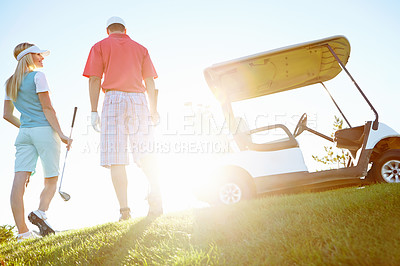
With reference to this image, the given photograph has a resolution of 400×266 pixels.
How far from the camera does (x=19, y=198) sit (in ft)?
12.3

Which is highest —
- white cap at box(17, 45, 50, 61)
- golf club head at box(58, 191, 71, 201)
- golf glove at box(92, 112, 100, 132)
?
white cap at box(17, 45, 50, 61)

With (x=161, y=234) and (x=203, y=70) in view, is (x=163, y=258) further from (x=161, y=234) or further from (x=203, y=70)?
(x=203, y=70)

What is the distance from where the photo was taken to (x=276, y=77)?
16.7 feet

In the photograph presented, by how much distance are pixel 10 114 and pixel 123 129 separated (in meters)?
1.81

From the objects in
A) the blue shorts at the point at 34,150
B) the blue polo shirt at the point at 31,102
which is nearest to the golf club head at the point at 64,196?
the blue shorts at the point at 34,150

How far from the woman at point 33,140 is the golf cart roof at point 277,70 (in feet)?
7.65

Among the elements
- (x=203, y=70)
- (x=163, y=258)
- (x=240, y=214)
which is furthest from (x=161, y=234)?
(x=203, y=70)

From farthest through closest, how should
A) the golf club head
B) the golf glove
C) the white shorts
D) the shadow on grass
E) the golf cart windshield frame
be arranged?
the golf club head
the golf cart windshield frame
the golf glove
the white shorts
the shadow on grass

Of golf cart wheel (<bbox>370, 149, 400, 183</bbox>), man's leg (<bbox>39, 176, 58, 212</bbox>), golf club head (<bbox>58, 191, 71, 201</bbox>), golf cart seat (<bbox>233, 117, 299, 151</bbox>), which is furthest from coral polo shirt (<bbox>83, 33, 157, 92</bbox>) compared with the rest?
golf cart wheel (<bbox>370, 149, 400, 183</bbox>)

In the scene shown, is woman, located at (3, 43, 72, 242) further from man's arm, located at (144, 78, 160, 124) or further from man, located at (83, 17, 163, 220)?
man's arm, located at (144, 78, 160, 124)

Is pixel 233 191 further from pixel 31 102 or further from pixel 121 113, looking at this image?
pixel 31 102

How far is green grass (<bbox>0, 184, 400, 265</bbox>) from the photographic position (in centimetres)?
175

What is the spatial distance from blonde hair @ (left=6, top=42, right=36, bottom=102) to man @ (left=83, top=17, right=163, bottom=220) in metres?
0.97

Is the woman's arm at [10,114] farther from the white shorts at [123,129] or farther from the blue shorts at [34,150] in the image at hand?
the white shorts at [123,129]
